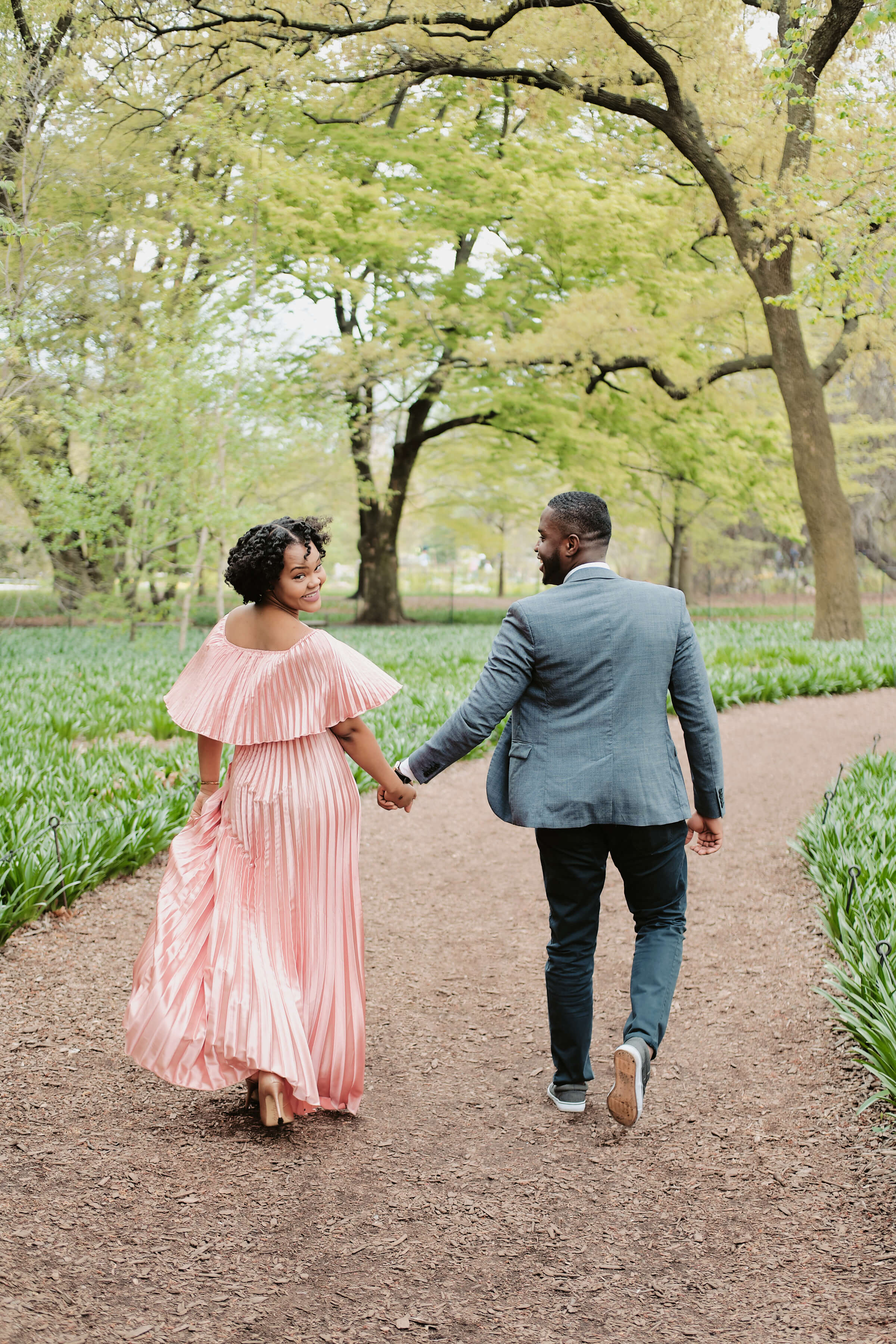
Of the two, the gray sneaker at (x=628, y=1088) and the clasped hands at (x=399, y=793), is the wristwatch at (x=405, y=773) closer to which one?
the clasped hands at (x=399, y=793)

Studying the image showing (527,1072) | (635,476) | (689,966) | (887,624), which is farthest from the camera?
(635,476)

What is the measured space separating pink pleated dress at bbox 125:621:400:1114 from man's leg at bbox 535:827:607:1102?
54 cm

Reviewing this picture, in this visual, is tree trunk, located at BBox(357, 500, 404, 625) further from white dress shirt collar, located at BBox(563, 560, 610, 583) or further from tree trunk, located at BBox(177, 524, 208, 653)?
white dress shirt collar, located at BBox(563, 560, 610, 583)

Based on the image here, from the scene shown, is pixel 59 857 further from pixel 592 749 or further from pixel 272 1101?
pixel 592 749

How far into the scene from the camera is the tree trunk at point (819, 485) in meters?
13.5

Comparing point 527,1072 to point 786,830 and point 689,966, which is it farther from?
point 786,830

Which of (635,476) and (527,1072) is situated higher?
(635,476)

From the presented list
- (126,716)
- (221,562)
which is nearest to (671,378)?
(221,562)

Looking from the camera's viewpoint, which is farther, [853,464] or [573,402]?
[853,464]

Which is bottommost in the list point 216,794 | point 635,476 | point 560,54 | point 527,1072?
point 527,1072

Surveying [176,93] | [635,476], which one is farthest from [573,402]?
[176,93]

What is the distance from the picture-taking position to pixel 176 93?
1468 centimetres

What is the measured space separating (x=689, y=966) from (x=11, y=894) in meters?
2.79

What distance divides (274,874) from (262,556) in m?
0.85
